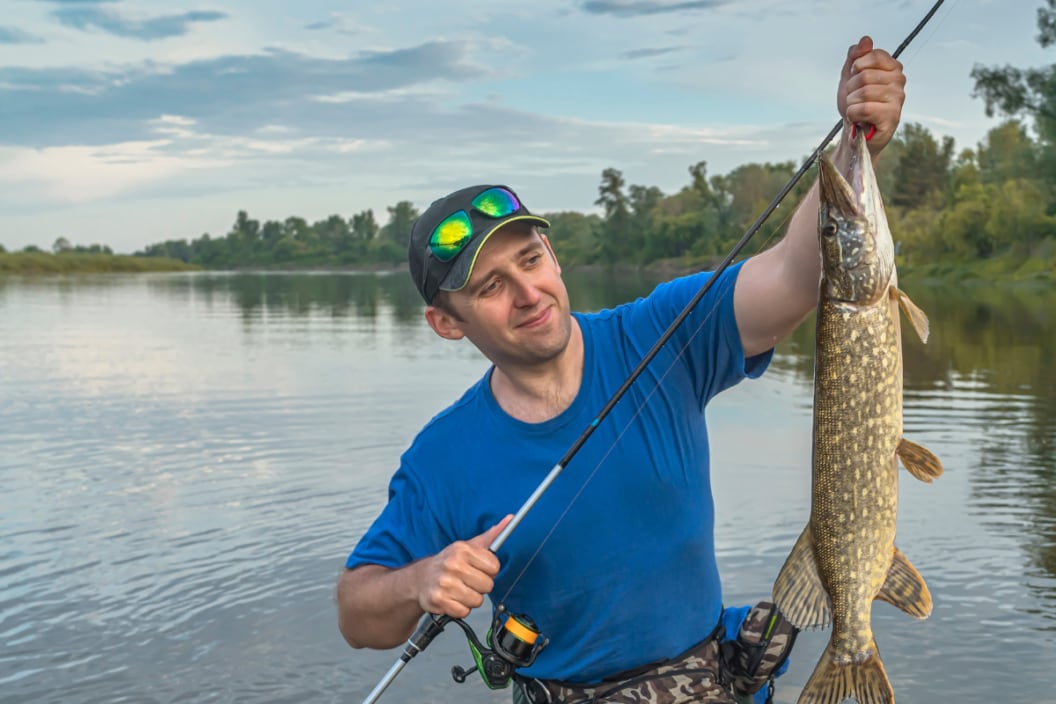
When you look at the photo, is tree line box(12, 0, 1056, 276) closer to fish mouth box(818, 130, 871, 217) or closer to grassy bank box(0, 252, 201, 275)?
fish mouth box(818, 130, 871, 217)

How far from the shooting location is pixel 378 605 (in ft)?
11.8

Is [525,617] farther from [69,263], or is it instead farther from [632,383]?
[69,263]

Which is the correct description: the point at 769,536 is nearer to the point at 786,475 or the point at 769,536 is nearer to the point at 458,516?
the point at 786,475

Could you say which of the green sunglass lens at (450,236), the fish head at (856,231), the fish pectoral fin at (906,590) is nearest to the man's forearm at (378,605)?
the green sunglass lens at (450,236)

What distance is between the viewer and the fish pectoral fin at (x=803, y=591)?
3219mm

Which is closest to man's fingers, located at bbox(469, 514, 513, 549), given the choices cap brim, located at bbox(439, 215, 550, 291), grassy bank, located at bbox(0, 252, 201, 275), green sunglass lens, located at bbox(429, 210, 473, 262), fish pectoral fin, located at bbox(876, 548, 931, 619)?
cap brim, located at bbox(439, 215, 550, 291)

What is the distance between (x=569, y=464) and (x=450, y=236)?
0.87 meters

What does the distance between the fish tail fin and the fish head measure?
1.09 m

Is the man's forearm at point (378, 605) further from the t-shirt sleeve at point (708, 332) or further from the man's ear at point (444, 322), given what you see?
the t-shirt sleeve at point (708, 332)

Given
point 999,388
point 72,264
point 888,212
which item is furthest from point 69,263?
point 999,388

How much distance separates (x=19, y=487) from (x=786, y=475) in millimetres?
7467

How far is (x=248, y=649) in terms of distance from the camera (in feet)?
22.5

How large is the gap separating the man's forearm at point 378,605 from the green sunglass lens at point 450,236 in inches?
41.5

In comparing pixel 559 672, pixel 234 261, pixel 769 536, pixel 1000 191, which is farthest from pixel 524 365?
pixel 234 261
